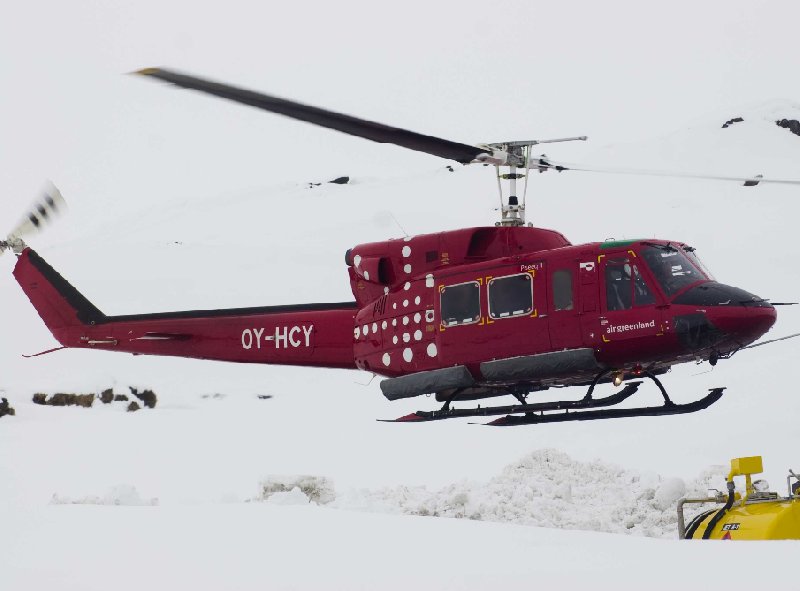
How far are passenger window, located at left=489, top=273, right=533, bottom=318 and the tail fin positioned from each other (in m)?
6.64

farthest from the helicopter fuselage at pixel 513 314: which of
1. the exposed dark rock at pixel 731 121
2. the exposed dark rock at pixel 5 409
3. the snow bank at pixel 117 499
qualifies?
the exposed dark rock at pixel 731 121

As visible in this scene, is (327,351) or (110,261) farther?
(110,261)

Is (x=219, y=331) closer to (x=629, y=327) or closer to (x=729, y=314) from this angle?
(x=629, y=327)

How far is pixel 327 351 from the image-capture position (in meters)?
13.6

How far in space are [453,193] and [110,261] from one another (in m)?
23.2

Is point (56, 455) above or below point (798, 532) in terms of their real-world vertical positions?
above

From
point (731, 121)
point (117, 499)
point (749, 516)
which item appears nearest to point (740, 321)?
point (749, 516)

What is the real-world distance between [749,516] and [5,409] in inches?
684

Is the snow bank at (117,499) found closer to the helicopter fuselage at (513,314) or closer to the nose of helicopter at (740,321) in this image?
the helicopter fuselage at (513,314)

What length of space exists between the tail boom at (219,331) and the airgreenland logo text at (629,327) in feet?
11.9

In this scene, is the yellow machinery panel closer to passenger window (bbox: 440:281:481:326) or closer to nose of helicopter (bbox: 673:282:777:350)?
nose of helicopter (bbox: 673:282:777:350)

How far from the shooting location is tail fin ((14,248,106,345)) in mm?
15966

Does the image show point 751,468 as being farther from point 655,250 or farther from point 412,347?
point 412,347

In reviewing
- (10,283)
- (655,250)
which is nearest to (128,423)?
(655,250)
